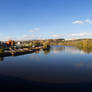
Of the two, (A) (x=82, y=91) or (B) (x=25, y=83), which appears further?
(B) (x=25, y=83)

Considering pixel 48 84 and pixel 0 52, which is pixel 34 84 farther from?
pixel 0 52

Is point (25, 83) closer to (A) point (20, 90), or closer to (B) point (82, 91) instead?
(A) point (20, 90)

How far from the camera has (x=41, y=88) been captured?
850 centimetres

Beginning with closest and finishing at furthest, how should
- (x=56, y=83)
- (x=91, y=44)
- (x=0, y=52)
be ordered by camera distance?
1. (x=56, y=83)
2. (x=0, y=52)
3. (x=91, y=44)

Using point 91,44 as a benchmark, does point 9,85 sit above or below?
below

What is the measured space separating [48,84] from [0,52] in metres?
23.1

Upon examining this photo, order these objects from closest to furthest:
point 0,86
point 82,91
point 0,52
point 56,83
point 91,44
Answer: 1. point 82,91
2. point 0,86
3. point 56,83
4. point 0,52
5. point 91,44

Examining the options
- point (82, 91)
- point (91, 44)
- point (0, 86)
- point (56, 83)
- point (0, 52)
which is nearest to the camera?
point (82, 91)

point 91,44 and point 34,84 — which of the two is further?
point 91,44

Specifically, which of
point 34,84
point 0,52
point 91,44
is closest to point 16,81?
point 34,84

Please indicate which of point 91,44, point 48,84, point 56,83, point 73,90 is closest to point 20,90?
point 48,84

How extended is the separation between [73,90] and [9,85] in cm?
658

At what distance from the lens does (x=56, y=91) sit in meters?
8.02

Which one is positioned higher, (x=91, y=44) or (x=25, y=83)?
(x=91, y=44)
